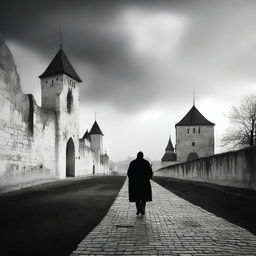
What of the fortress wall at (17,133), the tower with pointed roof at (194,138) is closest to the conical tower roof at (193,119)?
the tower with pointed roof at (194,138)

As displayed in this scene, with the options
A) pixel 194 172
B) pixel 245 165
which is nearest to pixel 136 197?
pixel 245 165

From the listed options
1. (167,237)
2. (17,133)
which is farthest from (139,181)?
(17,133)

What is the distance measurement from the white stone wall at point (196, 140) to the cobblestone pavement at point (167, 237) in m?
75.1

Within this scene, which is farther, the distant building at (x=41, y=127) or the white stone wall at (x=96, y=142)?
the white stone wall at (x=96, y=142)

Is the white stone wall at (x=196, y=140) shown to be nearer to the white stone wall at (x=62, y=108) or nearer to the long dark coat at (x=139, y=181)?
the white stone wall at (x=62, y=108)

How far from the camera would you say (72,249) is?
4617 millimetres

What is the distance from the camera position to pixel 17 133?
701 inches

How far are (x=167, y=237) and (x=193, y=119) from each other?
261 ft

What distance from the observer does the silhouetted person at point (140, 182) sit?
27.2 feet

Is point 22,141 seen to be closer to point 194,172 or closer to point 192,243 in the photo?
point 194,172

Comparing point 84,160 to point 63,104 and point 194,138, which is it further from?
point 194,138

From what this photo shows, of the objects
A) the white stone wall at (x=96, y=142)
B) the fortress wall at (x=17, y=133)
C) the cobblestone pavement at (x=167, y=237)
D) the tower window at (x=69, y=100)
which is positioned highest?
the tower window at (x=69, y=100)

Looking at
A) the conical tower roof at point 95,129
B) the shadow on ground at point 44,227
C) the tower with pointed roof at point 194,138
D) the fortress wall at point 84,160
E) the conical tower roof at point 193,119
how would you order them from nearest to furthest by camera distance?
the shadow on ground at point 44,227
the fortress wall at point 84,160
the conical tower roof at point 95,129
the tower with pointed roof at point 194,138
the conical tower roof at point 193,119

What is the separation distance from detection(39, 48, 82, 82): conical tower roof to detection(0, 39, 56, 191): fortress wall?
13.0 meters
